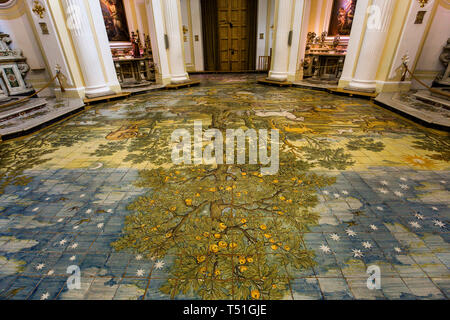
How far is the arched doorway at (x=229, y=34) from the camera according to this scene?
39.4 ft

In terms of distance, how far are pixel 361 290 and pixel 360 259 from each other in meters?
0.28

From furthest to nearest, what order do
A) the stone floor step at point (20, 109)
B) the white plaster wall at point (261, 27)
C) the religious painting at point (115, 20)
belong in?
the white plaster wall at point (261, 27) → the religious painting at point (115, 20) → the stone floor step at point (20, 109)

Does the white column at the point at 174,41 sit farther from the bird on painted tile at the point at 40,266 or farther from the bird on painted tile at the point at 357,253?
the bird on painted tile at the point at 357,253

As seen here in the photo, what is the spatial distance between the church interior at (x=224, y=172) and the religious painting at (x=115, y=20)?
2.32 m

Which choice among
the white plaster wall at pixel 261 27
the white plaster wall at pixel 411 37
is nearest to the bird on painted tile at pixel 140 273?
the white plaster wall at pixel 411 37

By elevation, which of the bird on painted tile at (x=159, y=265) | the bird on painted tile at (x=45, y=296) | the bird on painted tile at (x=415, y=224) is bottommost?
the bird on painted tile at (x=45, y=296)

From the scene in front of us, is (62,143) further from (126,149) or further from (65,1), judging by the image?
→ (65,1)

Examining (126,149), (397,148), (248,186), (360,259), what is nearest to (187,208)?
(248,186)

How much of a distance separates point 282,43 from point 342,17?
3.02 m

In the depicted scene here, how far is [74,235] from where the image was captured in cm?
201

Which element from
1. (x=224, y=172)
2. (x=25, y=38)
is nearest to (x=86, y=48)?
(x=25, y=38)

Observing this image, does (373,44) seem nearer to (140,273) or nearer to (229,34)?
(140,273)

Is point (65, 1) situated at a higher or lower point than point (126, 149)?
higher

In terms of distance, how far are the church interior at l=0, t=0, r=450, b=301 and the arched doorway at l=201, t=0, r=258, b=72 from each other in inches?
184
